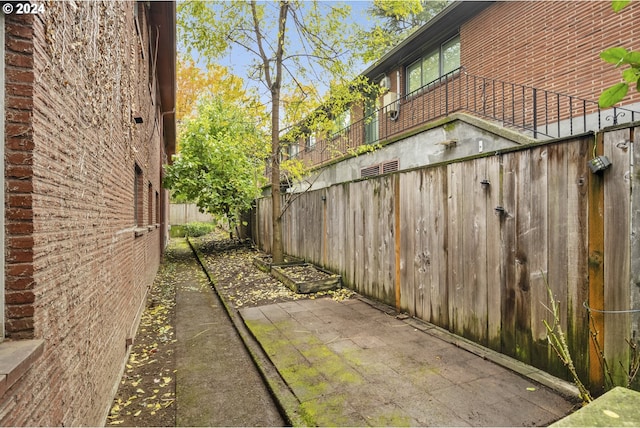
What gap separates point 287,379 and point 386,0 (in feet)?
24.3

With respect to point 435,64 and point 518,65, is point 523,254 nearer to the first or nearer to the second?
point 518,65

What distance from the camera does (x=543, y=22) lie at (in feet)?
23.5

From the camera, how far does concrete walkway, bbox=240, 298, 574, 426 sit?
7.86ft

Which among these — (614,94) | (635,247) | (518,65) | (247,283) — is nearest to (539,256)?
(635,247)

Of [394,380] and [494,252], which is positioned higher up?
[494,252]

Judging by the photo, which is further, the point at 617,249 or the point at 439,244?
the point at 439,244

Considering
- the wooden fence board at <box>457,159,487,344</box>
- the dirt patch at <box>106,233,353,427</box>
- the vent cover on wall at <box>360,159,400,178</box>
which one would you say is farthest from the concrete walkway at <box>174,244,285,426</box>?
the vent cover on wall at <box>360,159,400,178</box>

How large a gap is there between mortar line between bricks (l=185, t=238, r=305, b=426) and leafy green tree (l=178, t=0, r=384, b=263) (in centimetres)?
369

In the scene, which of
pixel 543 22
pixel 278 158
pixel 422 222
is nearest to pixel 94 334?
pixel 422 222

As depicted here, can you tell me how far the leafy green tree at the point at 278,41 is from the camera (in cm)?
732

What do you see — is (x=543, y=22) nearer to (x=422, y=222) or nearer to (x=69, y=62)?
(x=422, y=222)

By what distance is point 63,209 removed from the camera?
1859 millimetres

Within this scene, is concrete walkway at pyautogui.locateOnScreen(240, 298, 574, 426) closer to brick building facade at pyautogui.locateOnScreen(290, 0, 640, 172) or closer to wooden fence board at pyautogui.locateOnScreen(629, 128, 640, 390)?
wooden fence board at pyautogui.locateOnScreen(629, 128, 640, 390)

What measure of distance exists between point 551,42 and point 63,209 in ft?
29.1
